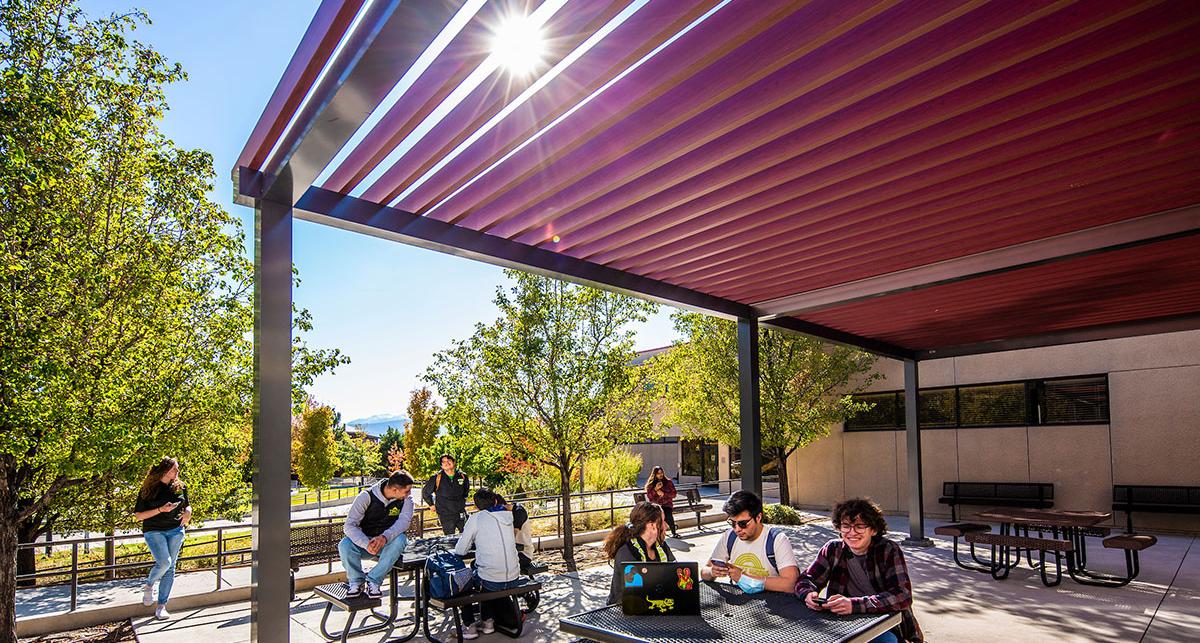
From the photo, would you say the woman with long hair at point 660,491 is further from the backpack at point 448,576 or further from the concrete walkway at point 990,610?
the backpack at point 448,576

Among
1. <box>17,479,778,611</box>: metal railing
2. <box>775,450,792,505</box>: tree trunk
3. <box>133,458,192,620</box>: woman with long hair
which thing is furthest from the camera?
<box>775,450,792,505</box>: tree trunk

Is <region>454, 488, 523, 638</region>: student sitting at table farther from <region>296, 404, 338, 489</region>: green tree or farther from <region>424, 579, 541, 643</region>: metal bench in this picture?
<region>296, 404, 338, 489</region>: green tree

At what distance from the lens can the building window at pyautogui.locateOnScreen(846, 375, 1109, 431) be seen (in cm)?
1446

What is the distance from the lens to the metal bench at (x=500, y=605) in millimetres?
5727

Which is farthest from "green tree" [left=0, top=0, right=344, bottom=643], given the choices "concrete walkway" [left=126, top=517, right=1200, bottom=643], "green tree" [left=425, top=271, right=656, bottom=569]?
"green tree" [left=425, top=271, right=656, bottom=569]

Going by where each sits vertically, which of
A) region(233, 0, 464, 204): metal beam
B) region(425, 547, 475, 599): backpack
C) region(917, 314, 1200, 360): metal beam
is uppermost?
region(233, 0, 464, 204): metal beam

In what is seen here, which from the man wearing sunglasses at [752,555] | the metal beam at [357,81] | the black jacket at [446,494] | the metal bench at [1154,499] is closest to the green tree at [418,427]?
the black jacket at [446,494]

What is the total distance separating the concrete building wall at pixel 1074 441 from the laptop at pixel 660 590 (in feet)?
47.6

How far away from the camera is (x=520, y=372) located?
1073 cm

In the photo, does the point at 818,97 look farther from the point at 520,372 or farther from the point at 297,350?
the point at 520,372

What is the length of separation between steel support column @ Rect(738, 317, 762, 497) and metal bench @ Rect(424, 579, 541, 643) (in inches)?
108

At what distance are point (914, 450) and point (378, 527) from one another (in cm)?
932

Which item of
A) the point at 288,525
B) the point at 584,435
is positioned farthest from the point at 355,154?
the point at 584,435

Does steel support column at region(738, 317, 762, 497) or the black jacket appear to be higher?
steel support column at region(738, 317, 762, 497)
